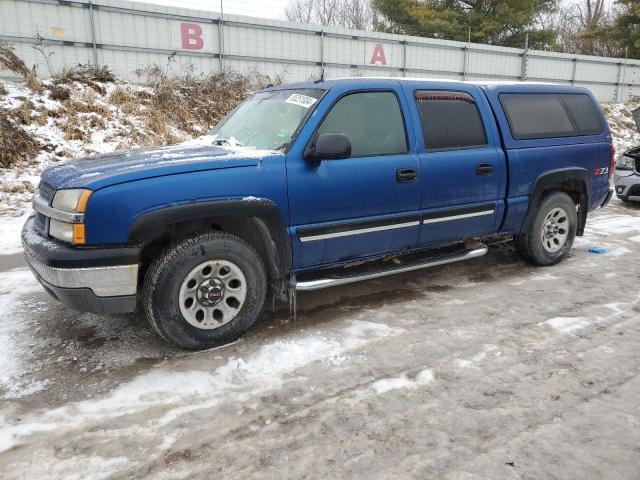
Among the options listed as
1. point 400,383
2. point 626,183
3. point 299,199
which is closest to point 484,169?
point 299,199

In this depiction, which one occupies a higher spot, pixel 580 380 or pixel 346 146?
pixel 346 146

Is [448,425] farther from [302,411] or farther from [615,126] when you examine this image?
[615,126]

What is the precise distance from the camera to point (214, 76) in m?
12.8

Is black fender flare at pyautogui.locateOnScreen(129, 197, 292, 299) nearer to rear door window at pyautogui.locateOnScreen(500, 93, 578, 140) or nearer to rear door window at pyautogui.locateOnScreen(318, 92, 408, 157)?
rear door window at pyautogui.locateOnScreen(318, 92, 408, 157)

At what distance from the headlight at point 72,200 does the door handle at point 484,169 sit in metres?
3.15

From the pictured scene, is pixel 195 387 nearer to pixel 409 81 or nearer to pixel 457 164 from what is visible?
pixel 457 164

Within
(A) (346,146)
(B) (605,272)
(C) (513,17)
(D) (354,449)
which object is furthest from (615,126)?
(D) (354,449)

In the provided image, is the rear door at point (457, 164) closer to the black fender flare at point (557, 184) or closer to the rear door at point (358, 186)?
the rear door at point (358, 186)

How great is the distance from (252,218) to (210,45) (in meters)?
10.8

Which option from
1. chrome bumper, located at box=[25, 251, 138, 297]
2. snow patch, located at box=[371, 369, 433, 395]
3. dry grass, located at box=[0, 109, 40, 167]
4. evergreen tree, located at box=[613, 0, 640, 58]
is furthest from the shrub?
evergreen tree, located at box=[613, 0, 640, 58]

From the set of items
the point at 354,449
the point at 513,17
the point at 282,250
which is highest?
the point at 513,17

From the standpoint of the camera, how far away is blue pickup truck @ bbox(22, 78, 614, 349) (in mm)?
2990

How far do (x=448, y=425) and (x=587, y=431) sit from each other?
0.68 metres

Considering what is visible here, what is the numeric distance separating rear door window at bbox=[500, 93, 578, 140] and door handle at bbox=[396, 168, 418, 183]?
1371 millimetres
